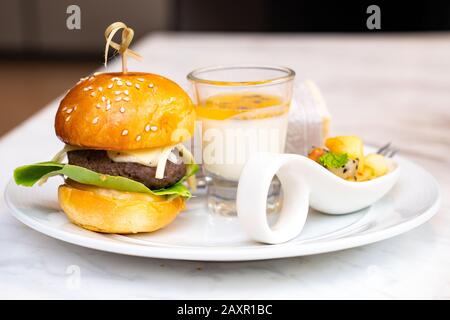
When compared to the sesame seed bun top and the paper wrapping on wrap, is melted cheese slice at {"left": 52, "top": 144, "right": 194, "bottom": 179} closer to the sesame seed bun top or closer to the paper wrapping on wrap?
the sesame seed bun top

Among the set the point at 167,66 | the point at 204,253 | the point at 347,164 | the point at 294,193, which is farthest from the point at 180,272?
the point at 167,66

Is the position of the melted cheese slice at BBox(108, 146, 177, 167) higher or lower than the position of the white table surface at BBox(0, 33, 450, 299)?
higher

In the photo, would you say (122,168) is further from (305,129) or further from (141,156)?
(305,129)

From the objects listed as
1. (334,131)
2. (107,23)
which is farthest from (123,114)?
(107,23)

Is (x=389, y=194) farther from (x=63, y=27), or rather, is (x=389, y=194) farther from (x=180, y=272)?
(x=63, y=27)

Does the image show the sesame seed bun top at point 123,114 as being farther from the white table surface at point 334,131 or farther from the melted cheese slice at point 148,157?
the white table surface at point 334,131

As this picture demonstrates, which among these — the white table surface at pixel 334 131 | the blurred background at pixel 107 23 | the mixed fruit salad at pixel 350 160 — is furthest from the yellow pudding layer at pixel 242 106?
the blurred background at pixel 107 23

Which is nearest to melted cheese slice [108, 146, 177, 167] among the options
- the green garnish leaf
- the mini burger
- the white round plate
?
the mini burger
